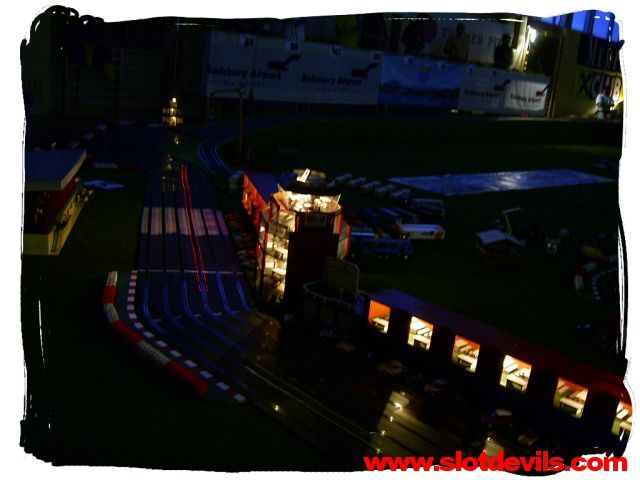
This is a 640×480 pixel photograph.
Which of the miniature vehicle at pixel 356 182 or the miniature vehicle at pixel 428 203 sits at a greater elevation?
the miniature vehicle at pixel 356 182

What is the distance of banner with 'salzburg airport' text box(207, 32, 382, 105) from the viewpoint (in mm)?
7164

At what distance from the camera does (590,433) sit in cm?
614

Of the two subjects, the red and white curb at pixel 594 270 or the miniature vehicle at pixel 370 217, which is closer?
the red and white curb at pixel 594 270

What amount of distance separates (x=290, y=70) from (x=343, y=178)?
746 centimetres

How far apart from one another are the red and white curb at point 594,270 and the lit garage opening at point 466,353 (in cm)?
378

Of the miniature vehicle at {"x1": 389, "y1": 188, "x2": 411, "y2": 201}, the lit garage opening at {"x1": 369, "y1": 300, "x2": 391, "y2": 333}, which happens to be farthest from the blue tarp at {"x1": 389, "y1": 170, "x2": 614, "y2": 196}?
the lit garage opening at {"x1": 369, "y1": 300, "x2": 391, "y2": 333}

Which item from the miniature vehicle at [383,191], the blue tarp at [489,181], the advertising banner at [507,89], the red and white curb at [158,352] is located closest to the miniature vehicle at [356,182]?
the miniature vehicle at [383,191]

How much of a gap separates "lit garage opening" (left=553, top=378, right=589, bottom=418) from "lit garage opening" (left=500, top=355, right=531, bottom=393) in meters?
0.30

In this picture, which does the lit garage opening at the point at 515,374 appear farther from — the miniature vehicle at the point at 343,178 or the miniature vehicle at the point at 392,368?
the miniature vehicle at the point at 343,178

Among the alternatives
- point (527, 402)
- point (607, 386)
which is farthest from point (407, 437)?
point (607, 386)

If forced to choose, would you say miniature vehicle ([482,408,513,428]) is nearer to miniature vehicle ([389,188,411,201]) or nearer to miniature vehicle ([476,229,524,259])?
miniature vehicle ([476,229,524,259])

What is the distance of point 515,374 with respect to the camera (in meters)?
6.76

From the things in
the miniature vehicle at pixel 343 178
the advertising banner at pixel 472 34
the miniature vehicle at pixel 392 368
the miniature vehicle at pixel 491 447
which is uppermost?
the advertising banner at pixel 472 34

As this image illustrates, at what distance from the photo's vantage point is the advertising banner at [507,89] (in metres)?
7.88
